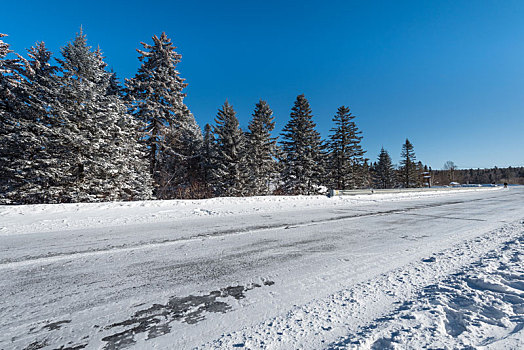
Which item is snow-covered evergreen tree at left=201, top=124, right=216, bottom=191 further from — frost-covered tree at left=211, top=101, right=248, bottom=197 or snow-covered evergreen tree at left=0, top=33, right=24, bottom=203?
snow-covered evergreen tree at left=0, top=33, right=24, bottom=203

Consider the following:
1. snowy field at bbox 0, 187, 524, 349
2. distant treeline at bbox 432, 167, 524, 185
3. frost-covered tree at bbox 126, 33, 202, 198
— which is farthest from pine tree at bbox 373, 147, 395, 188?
distant treeline at bbox 432, 167, 524, 185

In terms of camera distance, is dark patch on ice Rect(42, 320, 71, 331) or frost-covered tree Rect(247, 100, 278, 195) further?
frost-covered tree Rect(247, 100, 278, 195)

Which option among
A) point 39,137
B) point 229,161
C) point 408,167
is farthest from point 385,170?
point 39,137

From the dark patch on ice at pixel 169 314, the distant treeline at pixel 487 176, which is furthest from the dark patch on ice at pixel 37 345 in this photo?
the distant treeline at pixel 487 176

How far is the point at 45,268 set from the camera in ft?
10.4

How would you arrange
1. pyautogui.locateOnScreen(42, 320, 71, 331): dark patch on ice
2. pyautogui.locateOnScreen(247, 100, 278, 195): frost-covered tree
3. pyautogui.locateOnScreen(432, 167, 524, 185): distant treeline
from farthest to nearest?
pyautogui.locateOnScreen(432, 167, 524, 185): distant treeline → pyautogui.locateOnScreen(247, 100, 278, 195): frost-covered tree → pyautogui.locateOnScreen(42, 320, 71, 331): dark patch on ice

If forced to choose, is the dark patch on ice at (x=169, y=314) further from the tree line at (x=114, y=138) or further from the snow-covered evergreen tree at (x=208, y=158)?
the snow-covered evergreen tree at (x=208, y=158)

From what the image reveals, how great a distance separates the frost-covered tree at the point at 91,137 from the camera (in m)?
12.8

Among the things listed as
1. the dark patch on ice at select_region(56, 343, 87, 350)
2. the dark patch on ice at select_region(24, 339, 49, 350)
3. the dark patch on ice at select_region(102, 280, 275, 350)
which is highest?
the dark patch on ice at select_region(24, 339, 49, 350)

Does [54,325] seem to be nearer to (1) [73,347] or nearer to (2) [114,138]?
(1) [73,347]

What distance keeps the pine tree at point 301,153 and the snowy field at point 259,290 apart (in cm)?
1924

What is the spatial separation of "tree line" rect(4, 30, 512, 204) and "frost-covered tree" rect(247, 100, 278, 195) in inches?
7.0

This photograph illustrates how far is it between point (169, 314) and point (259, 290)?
3.33ft

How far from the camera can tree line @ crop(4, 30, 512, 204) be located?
11977 mm
